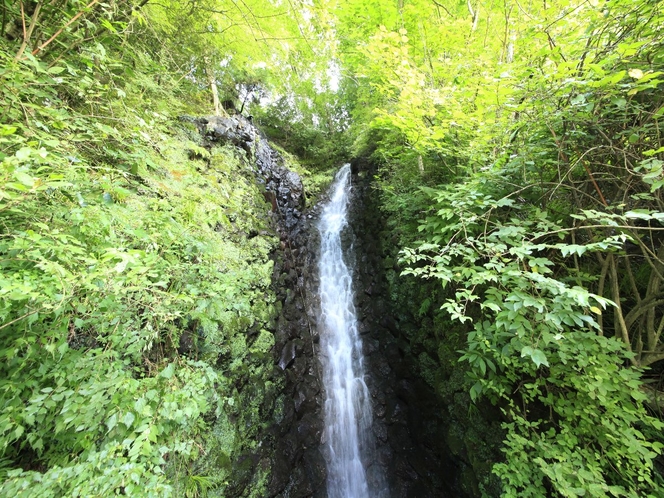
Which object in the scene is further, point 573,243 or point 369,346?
point 369,346

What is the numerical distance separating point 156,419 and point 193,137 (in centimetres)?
521

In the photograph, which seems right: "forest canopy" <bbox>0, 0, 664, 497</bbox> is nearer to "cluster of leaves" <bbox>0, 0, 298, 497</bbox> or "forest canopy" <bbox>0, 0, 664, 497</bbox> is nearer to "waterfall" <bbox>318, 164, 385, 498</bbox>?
"cluster of leaves" <bbox>0, 0, 298, 497</bbox>

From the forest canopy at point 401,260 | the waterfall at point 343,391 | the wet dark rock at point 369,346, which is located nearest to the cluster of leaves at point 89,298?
the forest canopy at point 401,260

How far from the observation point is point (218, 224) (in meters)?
4.39

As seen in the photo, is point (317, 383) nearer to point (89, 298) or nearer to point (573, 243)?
point (89, 298)

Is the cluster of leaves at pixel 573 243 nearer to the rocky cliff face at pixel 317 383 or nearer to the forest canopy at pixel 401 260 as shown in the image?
the forest canopy at pixel 401 260

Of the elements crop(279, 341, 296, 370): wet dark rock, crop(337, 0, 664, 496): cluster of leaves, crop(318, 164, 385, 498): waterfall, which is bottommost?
crop(318, 164, 385, 498): waterfall

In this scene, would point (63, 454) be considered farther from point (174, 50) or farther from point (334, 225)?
point (334, 225)

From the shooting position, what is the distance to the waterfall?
4.63 metres

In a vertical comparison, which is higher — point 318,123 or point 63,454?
point 318,123

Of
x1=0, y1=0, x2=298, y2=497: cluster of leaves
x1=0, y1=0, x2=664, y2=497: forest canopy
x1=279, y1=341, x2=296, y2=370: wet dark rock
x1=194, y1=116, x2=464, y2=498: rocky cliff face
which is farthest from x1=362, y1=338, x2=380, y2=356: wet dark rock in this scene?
x1=0, y1=0, x2=298, y2=497: cluster of leaves

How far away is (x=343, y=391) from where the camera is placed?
532cm

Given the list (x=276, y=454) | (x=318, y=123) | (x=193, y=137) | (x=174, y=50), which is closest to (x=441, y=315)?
(x=276, y=454)

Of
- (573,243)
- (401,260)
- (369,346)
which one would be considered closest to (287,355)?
(369,346)
